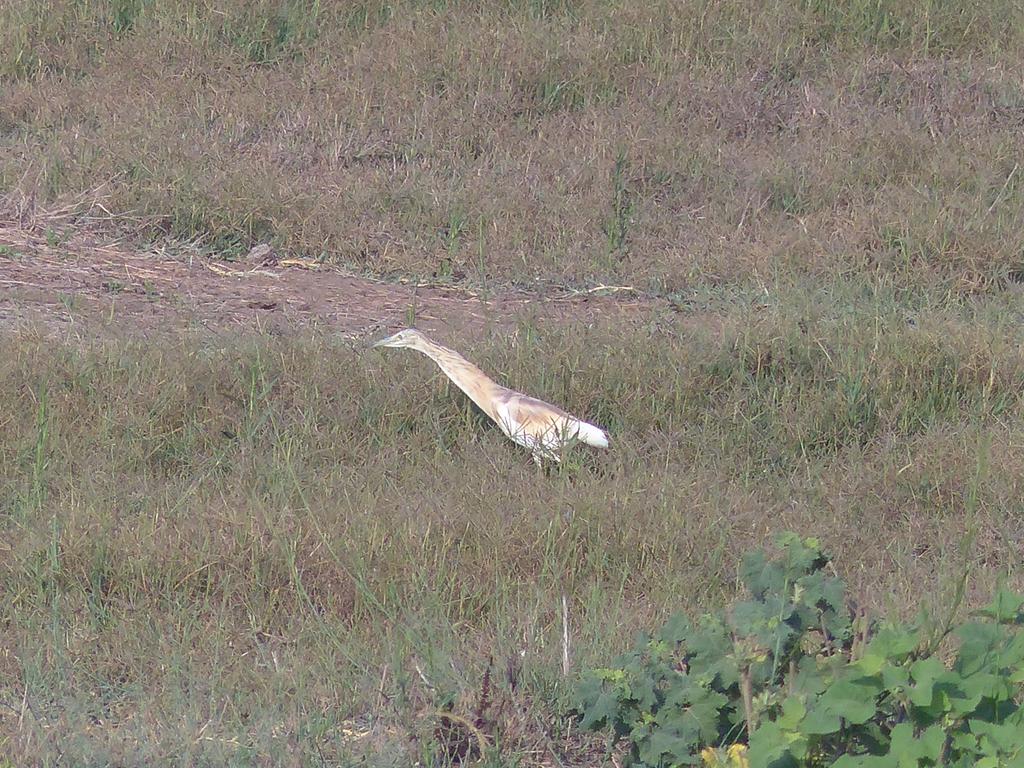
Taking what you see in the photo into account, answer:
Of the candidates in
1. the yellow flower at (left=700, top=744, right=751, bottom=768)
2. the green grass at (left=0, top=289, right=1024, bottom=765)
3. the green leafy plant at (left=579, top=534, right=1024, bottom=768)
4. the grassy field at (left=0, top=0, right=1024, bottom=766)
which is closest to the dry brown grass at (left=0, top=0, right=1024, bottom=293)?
the grassy field at (left=0, top=0, right=1024, bottom=766)

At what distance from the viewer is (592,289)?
687 centimetres

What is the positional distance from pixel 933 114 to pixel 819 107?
0.70 m

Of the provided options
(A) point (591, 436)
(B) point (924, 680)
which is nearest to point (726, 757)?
(B) point (924, 680)

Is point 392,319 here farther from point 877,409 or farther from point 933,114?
point 933,114

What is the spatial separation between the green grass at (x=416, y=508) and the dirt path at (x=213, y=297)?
53 centimetres

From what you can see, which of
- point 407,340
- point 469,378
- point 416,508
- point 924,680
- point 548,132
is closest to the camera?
point 924,680

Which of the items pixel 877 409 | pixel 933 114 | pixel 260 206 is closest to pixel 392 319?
pixel 260 206

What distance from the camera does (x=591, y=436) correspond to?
4.93m

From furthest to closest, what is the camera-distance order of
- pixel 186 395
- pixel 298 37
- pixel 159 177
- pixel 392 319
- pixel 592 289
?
pixel 298 37 → pixel 159 177 → pixel 592 289 → pixel 392 319 → pixel 186 395


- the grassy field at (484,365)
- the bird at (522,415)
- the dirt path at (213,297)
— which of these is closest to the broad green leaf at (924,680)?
the grassy field at (484,365)

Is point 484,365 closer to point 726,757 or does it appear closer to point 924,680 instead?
point 726,757

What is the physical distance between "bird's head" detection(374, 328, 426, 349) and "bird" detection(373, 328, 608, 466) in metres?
0.08

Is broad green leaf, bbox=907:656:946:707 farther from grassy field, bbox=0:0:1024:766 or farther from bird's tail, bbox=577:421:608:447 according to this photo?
bird's tail, bbox=577:421:608:447

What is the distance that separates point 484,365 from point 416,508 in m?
1.30
